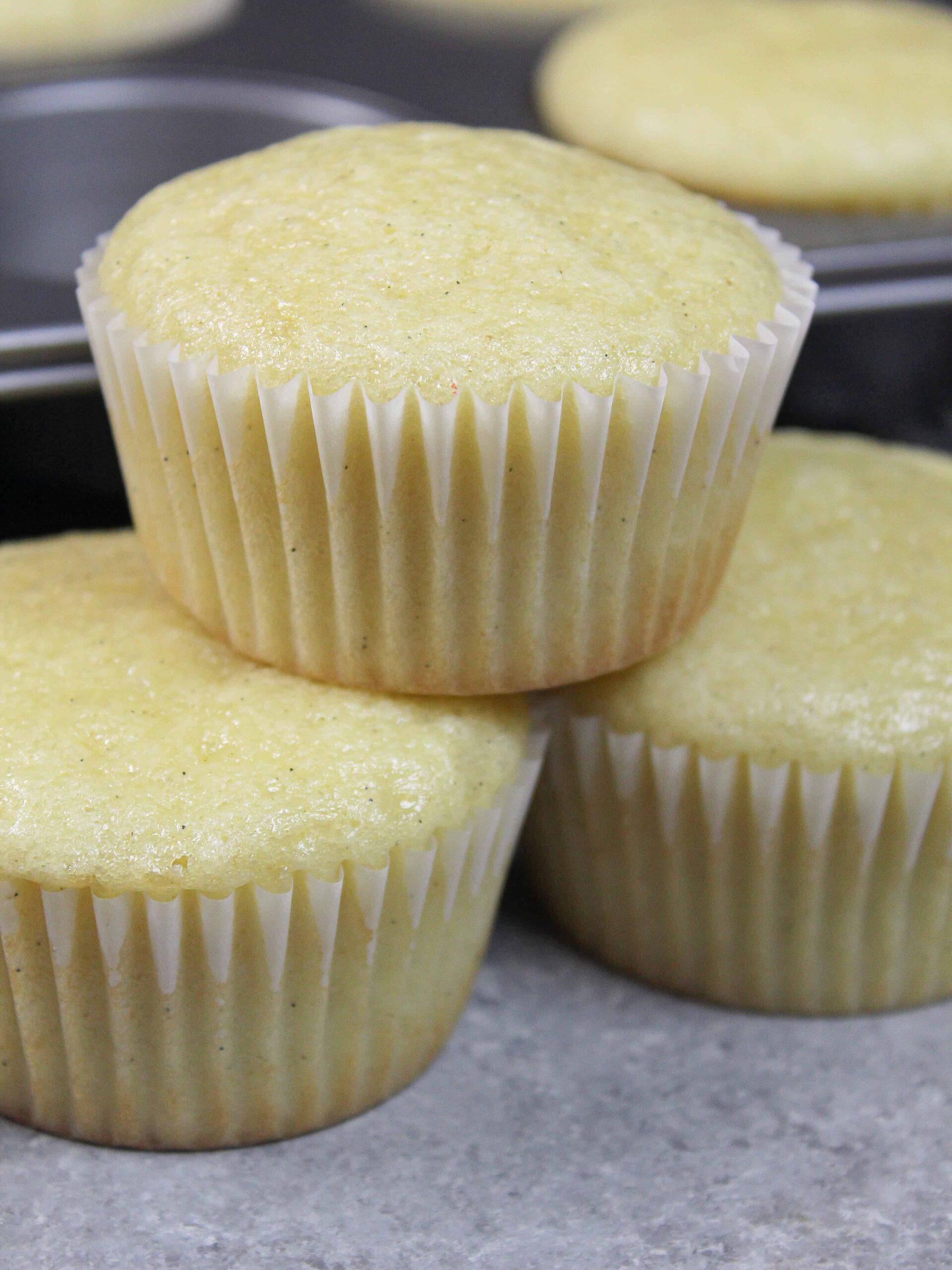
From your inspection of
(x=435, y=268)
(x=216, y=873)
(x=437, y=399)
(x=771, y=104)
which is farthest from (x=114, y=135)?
(x=216, y=873)

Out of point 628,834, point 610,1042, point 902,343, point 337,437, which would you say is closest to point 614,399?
point 337,437

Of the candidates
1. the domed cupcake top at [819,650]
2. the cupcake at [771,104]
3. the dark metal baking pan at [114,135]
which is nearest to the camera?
→ the domed cupcake top at [819,650]

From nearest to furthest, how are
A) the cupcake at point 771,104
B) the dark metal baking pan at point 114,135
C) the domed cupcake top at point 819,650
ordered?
the domed cupcake top at point 819,650, the cupcake at point 771,104, the dark metal baking pan at point 114,135

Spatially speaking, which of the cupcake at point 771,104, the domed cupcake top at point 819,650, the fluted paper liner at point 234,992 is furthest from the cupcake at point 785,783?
the cupcake at point 771,104

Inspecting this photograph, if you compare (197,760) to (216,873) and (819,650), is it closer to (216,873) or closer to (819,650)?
(216,873)

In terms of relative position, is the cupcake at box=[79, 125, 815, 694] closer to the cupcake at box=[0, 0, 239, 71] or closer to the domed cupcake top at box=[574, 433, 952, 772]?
the domed cupcake top at box=[574, 433, 952, 772]

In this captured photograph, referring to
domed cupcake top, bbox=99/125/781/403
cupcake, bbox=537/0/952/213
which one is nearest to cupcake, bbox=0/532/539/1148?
domed cupcake top, bbox=99/125/781/403

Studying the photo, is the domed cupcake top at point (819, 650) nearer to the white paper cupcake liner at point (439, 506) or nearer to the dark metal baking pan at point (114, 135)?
the white paper cupcake liner at point (439, 506)
